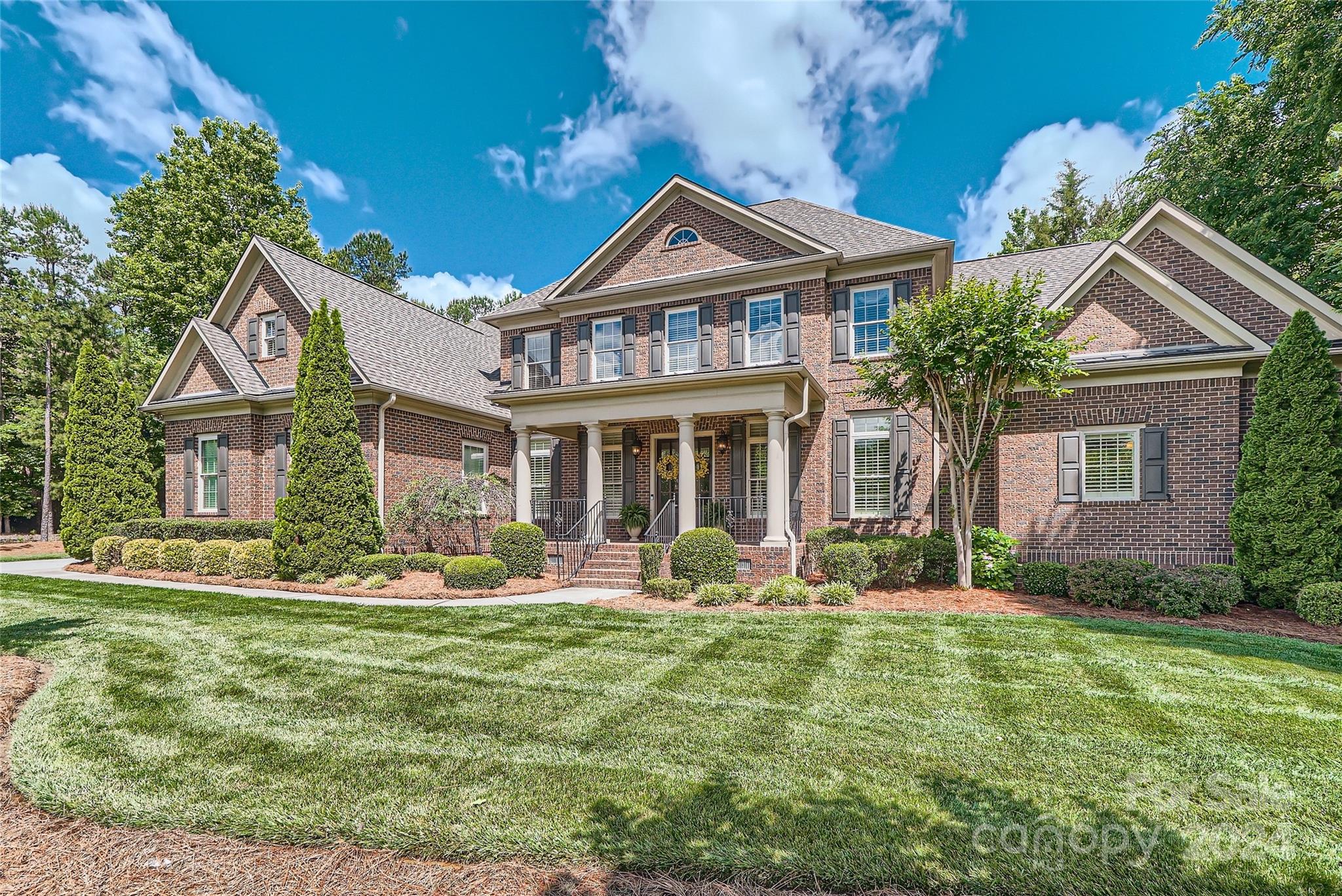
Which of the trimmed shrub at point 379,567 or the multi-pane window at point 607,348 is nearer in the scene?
the trimmed shrub at point 379,567

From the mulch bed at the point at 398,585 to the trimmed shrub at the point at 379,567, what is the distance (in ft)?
0.59

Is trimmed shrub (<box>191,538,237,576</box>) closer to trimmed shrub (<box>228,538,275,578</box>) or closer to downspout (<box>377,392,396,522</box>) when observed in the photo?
trimmed shrub (<box>228,538,275,578</box>)

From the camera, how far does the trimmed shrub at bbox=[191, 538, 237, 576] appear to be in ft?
41.8

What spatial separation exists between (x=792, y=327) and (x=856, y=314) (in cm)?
141

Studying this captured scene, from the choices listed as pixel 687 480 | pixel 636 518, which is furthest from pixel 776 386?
pixel 636 518

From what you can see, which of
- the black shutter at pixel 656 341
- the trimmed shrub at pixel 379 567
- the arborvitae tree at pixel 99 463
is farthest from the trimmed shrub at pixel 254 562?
the black shutter at pixel 656 341

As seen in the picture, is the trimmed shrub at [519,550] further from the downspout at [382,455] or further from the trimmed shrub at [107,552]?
the trimmed shrub at [107,552]

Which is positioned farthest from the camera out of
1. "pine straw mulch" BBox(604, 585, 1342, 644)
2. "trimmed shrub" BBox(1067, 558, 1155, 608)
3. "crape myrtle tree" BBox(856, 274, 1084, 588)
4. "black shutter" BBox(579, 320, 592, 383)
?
"black shutter" BBox(579, 320, 592, 383)

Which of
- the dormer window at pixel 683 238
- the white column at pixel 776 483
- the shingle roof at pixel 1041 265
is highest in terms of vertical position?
the dormer window at pixel 683 238

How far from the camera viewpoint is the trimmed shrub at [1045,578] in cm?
988

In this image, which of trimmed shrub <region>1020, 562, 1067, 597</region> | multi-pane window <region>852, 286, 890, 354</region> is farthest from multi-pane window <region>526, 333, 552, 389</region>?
trimmed shrub <region>1020, 562, 1067, 597</region>

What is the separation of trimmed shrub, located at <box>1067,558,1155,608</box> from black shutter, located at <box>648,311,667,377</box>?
368 inches

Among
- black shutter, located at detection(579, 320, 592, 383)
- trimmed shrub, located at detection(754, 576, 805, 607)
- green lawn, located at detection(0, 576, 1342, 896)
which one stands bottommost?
trimmed shrub, located at detection(754, 576, 805, 607)

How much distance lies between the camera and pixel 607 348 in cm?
1521
